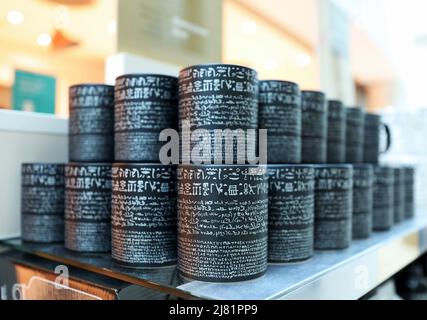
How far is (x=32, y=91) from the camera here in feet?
3.90

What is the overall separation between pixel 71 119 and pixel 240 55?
262cm

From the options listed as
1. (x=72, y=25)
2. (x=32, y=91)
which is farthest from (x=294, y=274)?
(x=72, y=25)

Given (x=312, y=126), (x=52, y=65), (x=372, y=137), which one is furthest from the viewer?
(x=52, y=65)

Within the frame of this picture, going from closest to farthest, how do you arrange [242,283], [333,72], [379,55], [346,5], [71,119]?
1. [242,283]
2. [71,119]
3. [333,72]
4. [346,5]
5. [379,55]

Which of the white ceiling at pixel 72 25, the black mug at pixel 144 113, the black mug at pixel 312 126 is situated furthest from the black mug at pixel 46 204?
the white ceiling at pixel 72 25

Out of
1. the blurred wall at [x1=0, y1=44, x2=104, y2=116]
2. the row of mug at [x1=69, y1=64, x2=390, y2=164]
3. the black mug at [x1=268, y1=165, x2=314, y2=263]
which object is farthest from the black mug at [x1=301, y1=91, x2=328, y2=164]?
the blurred wall at [x1=0, y1=44, x2=104, y2=116]

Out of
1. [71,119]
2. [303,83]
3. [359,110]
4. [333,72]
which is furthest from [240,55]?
[71,119]

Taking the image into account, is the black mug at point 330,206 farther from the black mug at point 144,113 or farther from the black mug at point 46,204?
the black mug at point 46,204

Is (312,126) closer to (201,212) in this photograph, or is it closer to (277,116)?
(277,116)

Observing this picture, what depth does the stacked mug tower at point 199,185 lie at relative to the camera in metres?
0.49

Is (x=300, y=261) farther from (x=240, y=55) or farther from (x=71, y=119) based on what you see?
(x=240, y=55)

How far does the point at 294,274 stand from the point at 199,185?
0.17 m

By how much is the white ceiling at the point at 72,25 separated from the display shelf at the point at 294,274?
6.06ft
